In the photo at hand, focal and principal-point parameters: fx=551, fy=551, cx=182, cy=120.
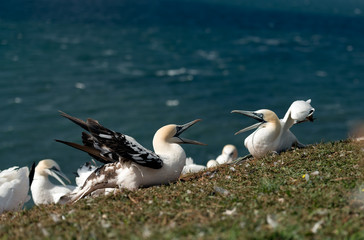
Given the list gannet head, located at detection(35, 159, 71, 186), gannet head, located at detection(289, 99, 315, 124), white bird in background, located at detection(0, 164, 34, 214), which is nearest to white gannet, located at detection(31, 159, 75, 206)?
gannet head, located at detection(35, 159, 71, 186)

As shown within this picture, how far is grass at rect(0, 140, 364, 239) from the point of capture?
18.5ft

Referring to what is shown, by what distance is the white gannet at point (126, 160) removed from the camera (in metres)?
8.55

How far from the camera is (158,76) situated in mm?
46406

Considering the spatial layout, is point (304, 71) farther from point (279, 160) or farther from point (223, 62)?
point (279, 160)

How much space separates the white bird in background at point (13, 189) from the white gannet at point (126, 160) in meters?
1.38

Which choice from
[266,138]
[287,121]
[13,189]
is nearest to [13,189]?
[13,189]

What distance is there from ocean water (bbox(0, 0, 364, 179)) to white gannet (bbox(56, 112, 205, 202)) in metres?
12.0

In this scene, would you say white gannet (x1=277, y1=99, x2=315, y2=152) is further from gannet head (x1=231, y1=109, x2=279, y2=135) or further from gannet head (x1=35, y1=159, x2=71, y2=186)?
gannet head (x1=35, y1=159, x2=71, y2=186)

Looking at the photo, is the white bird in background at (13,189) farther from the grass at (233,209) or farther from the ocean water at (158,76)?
the ocean water at (158,76)

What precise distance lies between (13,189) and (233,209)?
15.8 ft

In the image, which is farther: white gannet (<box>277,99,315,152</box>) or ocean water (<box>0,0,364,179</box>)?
ocean water (<box>0,0,364,179</box>)

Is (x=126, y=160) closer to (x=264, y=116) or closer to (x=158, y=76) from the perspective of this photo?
(x=264, y=116)

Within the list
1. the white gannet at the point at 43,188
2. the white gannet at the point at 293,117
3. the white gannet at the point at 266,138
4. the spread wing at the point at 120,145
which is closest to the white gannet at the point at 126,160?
the spread wing at the point at 120,145

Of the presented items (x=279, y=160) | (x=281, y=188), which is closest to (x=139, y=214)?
(x=281, y=188)
